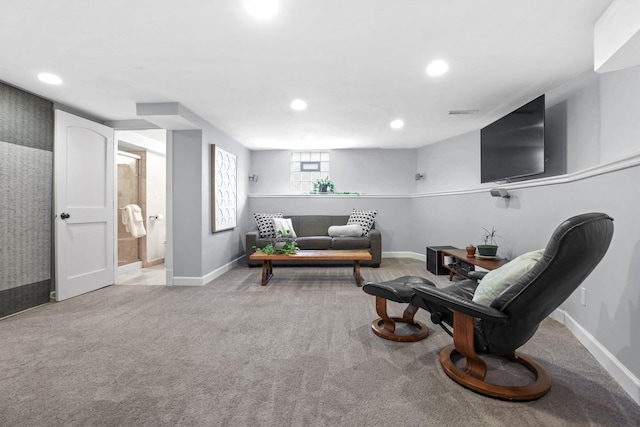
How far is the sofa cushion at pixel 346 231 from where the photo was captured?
5344 mm

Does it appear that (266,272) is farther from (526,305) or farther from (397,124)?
(526,305)

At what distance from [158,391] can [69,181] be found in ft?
9.71

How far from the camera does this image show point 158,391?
5.47 ft

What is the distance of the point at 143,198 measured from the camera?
534 centimetres

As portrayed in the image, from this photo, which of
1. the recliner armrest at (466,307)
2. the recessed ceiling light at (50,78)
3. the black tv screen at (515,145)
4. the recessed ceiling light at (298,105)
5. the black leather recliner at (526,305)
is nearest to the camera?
the black leather recliner at (526,305)

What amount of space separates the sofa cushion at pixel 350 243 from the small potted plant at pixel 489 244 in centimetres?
179

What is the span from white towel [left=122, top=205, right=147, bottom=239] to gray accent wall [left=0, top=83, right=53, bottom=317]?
1.63 m

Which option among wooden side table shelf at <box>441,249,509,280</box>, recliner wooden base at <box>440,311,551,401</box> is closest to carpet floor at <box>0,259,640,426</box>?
recliner wooden base at <box>440,311,551,401</box>

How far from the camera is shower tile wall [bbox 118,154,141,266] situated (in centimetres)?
503

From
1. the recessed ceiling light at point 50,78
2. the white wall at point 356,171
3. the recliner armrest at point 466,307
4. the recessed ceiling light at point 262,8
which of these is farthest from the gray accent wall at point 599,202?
the recessed ceiling light at point 50,78

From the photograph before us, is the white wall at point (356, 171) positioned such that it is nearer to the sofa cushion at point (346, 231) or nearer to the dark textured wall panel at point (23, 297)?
the sofa cushion at point (346, 231)

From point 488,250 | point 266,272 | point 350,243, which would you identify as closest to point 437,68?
point 488,250

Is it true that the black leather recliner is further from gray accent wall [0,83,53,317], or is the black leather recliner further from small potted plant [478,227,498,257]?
gray accent wall [0,83,53,317]

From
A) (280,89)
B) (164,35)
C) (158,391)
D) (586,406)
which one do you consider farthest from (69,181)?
(586,406)
